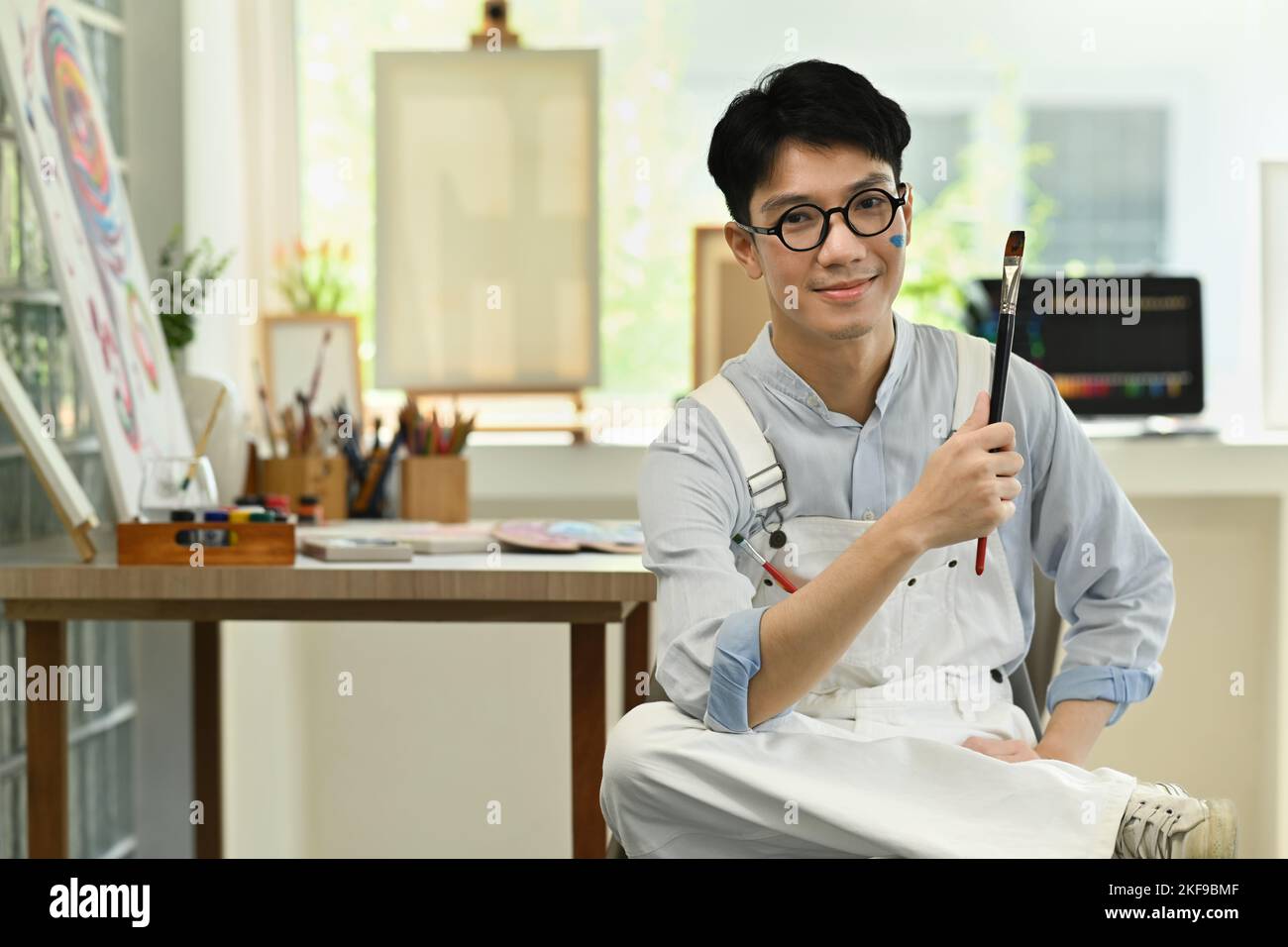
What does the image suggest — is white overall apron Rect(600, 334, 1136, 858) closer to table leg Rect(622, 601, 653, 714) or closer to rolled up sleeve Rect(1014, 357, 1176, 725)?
rolled up sleeve Rect(1014, 357, 1176, 725)

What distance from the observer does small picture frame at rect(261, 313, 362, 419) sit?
2.96 metres

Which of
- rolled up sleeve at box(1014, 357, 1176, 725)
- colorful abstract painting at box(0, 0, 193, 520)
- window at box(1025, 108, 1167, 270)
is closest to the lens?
rolled up sleeve at box(1014, 357, 1176, 725)

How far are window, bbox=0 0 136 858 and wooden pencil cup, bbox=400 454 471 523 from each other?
51 centimetres

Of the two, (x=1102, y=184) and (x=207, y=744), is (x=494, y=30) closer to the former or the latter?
(x=1102, y=184)

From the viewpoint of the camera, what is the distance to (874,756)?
1.22 metres

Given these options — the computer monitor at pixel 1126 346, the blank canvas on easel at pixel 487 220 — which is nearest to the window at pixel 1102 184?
the computer monitor at pixel 1126 346

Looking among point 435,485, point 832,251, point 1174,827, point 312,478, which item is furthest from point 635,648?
point 1174,827

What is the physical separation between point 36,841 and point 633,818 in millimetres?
1055

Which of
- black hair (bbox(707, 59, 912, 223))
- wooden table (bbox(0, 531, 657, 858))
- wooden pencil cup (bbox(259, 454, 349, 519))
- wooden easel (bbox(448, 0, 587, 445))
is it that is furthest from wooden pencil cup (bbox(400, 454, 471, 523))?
black hair (bbox(707, 59, 912, 223))

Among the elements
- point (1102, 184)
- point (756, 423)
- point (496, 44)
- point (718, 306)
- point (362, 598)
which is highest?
point (496, 44)

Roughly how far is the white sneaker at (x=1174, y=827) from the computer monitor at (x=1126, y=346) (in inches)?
71.5

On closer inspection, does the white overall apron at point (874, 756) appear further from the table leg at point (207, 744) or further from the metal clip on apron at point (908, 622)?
the table leg at point (207, 744)

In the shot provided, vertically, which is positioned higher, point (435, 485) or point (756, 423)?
point (756, 423)

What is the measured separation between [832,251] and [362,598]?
0.77m
